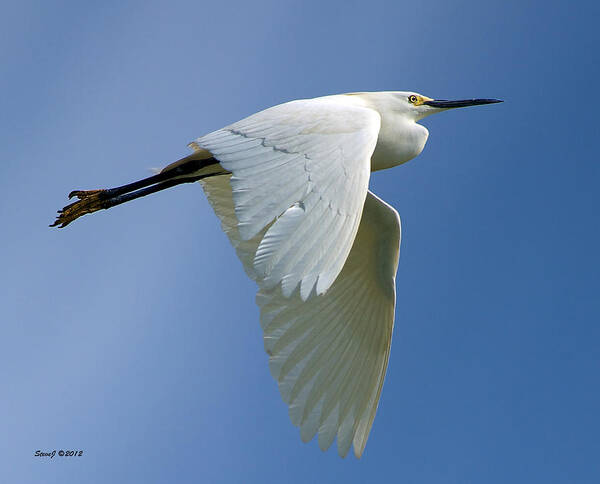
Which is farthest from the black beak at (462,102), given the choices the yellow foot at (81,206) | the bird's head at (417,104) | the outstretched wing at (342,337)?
the yellow foot at (81,206)

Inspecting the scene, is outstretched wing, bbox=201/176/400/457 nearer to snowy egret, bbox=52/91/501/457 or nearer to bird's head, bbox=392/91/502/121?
snowy egret, bbox=52/91/501/457

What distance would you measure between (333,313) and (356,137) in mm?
2640

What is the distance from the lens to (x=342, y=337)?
7711mm

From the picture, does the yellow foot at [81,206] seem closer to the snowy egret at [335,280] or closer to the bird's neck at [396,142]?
the snowy egret at [335,280]

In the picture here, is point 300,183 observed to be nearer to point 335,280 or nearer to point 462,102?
point 335,280

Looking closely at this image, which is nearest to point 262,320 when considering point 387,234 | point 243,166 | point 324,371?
point 324,371

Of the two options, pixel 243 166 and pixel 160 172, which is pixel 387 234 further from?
pixel 243 166

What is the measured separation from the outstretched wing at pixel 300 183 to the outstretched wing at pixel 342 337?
1871 millimetres

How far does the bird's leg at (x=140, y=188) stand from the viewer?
7.39 meters

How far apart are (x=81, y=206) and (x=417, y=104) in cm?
328

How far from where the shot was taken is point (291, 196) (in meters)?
4.88

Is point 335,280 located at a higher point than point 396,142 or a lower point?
lower

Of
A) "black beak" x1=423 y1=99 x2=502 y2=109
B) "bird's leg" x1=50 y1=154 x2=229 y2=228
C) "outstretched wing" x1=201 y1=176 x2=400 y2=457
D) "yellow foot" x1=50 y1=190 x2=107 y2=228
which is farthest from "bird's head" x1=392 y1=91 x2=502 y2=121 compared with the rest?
"yellow foot" x1=50 y1=190 x2=107 y2=228

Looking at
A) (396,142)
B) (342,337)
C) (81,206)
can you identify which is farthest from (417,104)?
(81,206)
